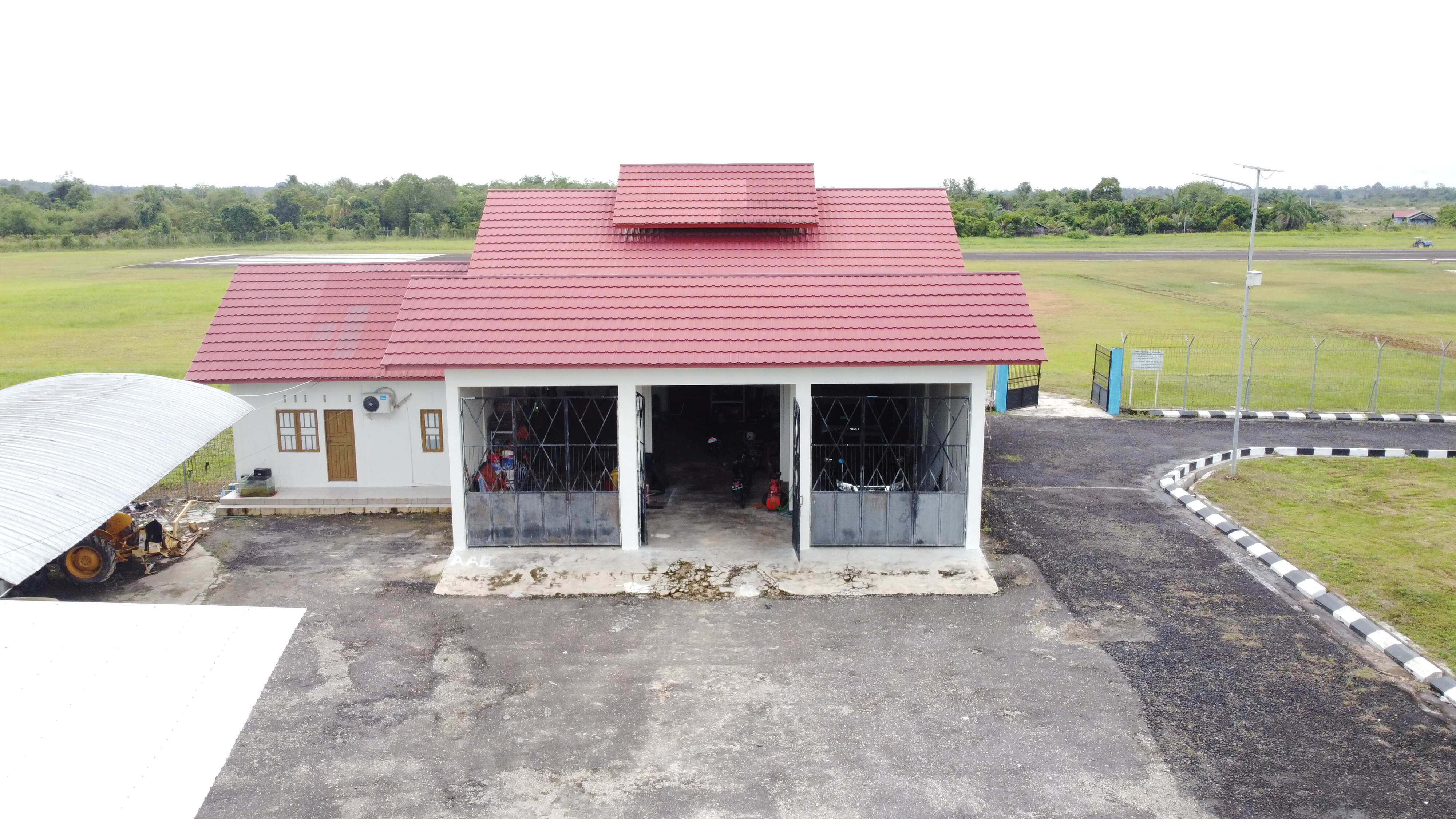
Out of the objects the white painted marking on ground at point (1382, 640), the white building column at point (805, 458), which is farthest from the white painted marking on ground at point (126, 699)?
the white painted marking on ground at point (1382, 640)

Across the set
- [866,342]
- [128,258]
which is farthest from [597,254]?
[128,258]

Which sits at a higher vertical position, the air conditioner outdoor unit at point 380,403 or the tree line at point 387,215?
the tree line at point 387,215

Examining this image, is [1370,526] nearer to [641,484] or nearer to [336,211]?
[641,484]

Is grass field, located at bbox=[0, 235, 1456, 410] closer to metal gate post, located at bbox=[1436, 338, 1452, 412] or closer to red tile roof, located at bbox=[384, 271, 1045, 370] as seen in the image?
metal gate post, located at bbox=[1436, 338, 1452, 412]

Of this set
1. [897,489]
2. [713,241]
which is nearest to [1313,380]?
[897,489]

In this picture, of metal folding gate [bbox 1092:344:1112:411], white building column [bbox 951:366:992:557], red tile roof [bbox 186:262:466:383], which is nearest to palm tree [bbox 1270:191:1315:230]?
metal folding gate [bbox 1092:344:1112:411]

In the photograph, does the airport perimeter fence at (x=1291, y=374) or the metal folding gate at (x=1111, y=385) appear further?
the airport perimeter fence at (x=1291, y=374)

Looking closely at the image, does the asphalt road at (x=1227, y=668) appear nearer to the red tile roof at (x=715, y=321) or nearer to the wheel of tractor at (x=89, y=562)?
the red tile roof at (x=715, y=321)
